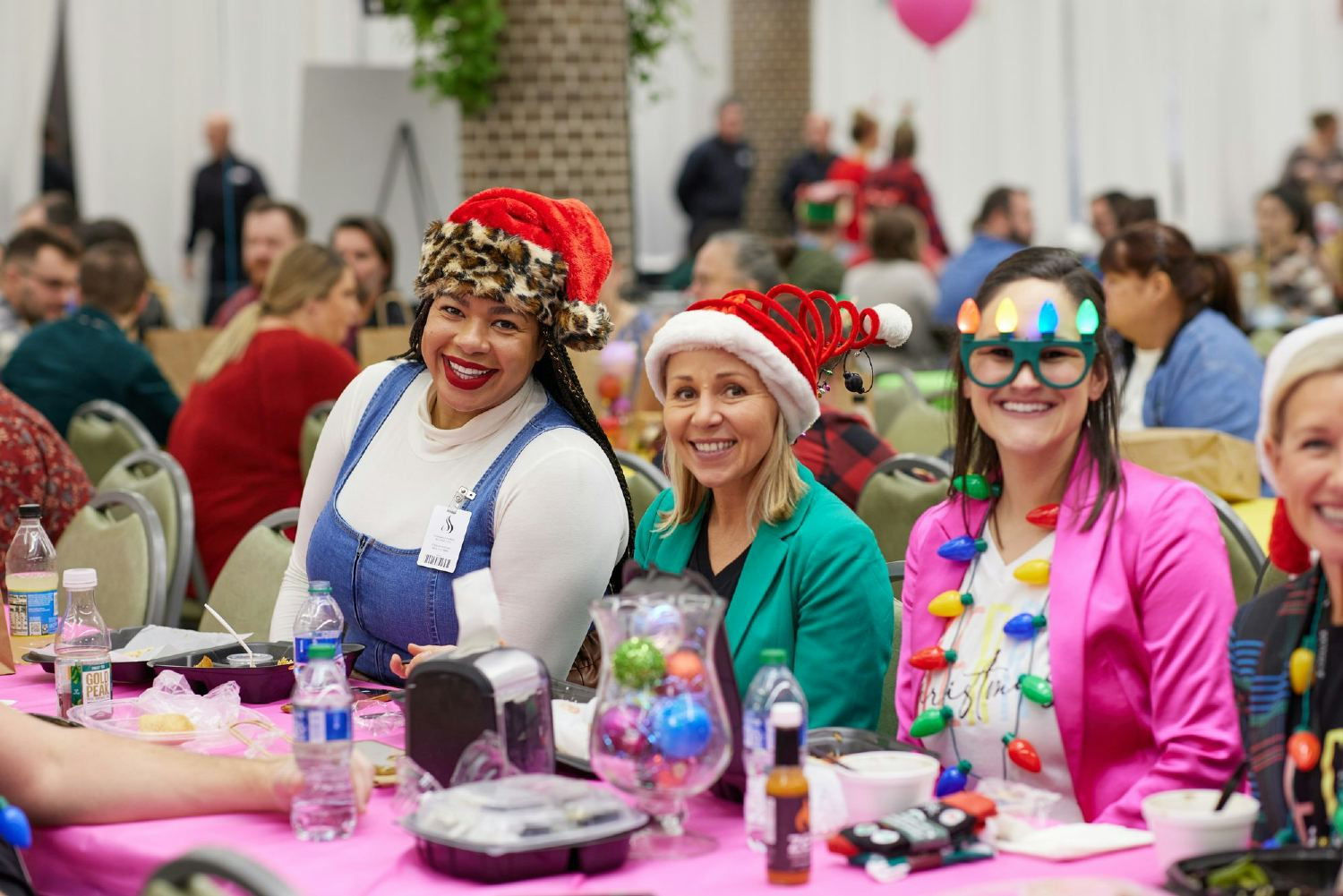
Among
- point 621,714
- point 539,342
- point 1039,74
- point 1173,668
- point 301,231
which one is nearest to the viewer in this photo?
point 621,714

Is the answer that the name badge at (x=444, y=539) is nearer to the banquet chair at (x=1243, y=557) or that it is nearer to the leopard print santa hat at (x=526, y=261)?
the leopard print santa hat at (x=526, y=261)

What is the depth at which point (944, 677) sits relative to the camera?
7.83 ft

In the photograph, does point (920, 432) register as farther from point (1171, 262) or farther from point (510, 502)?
point (510, 502)

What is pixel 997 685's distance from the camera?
2.33m

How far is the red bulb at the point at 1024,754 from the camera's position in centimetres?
226

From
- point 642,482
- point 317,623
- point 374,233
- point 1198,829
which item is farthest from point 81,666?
point 374,233

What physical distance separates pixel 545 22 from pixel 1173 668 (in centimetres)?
604

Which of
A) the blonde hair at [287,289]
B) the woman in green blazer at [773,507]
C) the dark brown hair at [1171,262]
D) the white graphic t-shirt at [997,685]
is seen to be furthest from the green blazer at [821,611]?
the blonde hair at [287,289]

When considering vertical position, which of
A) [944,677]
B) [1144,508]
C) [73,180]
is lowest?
[944,677]

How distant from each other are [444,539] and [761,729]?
3.32ft

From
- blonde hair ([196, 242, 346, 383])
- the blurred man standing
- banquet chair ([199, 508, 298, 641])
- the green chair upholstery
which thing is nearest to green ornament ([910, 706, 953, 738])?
banquet chair ([199, 508, 298, 641])

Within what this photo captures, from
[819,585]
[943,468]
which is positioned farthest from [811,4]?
[819,585]

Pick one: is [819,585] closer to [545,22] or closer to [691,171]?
[545,22]

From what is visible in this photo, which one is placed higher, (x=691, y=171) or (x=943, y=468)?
(x=691, y=171)
